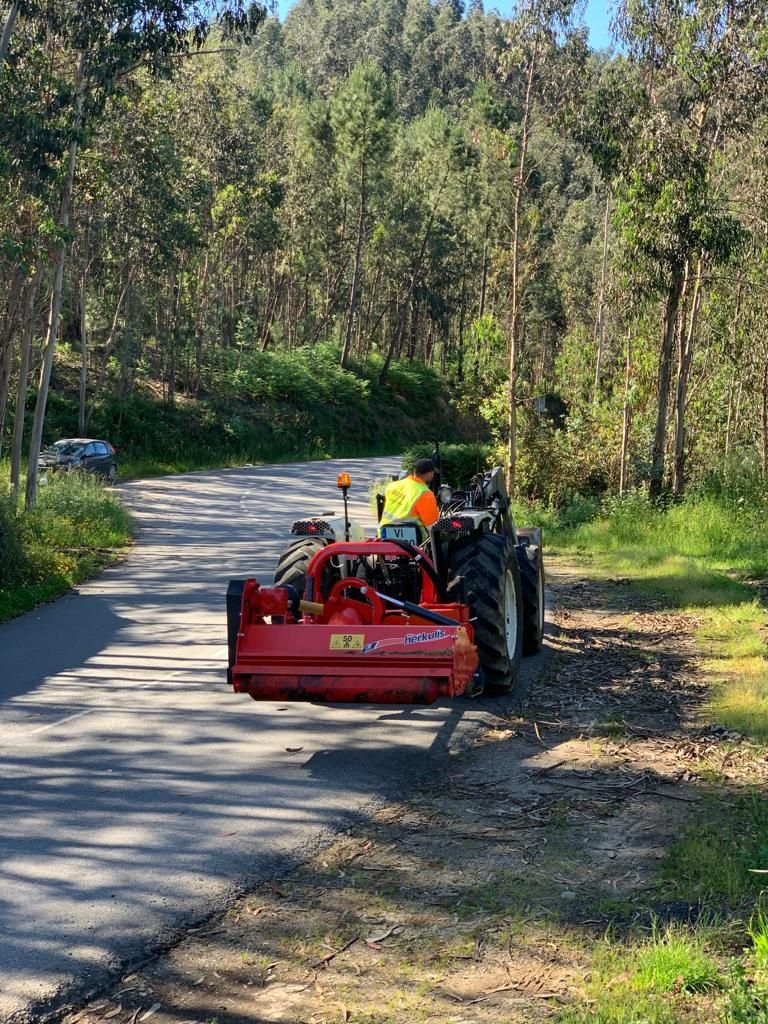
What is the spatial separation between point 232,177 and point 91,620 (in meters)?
39.0

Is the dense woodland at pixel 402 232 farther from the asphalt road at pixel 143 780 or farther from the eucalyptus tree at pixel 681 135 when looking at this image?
the asphalt road at pixel 143 780

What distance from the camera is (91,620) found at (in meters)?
14.3

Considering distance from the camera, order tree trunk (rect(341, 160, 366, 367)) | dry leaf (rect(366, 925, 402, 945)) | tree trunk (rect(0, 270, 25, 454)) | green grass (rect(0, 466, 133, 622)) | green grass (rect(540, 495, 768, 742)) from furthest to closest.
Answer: tree trunk (rect(341, 160, 366, 367)) < tree trunk (rect(0, 270, 25, 454)) < green grass (rect(0, 466, 133, 622)) < green grass (rect(540, 495, 768, 742)) < dry leaf (rect(366, 925, 402, 945))

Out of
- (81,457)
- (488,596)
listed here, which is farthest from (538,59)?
(488,596)

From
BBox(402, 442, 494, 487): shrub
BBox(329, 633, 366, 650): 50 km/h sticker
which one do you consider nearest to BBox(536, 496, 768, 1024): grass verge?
BBox(329, 633, 366, 650): 50 km/h sticker

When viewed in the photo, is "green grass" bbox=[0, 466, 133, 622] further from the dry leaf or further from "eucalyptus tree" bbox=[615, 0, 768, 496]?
"eucalyptus tree" bbox=[615, 0, 768, 496]

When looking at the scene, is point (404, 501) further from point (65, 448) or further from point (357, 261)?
point (357, 261)

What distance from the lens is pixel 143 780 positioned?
777cm

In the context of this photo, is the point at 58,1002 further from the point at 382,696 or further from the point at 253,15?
the point at 253,15

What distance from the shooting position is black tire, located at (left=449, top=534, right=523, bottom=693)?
934cm

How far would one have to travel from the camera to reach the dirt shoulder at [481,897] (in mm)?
4883

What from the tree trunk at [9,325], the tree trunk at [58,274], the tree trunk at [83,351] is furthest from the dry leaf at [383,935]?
the tree trunk at [83,351]

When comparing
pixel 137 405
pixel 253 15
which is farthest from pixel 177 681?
pixel 137 405

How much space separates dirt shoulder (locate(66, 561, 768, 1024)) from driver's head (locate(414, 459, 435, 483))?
6.82ft
